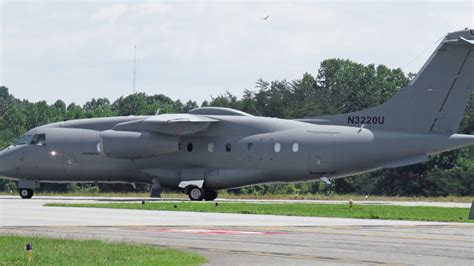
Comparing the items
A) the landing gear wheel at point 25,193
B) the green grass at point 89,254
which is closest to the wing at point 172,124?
the landing gear wheel at point 25,193

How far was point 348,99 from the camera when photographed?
91.6 m

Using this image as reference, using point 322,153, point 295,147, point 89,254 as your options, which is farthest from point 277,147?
point 89,254

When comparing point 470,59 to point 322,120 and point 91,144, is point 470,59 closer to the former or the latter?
point 322,120

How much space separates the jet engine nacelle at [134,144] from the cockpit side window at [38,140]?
427 cm

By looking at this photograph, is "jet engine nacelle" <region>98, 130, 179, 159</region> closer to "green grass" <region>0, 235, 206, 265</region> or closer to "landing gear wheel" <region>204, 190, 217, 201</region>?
"landing gear wheel" <region>204, 190, 217, 201</region>

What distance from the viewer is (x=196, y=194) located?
55.8m

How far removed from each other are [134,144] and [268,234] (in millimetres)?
27467

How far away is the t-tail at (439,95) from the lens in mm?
52312

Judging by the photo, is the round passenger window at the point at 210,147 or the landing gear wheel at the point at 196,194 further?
the round passenger window at the point at 210,147

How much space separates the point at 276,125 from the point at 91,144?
1038 cm

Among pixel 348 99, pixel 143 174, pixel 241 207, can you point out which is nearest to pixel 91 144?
pixel 143 174

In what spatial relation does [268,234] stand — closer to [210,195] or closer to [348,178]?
[210,195]

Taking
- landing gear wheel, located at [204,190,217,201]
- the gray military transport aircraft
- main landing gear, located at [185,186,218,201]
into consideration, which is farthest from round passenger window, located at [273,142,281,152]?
landing gear wheel, located at [204,190,217,201]

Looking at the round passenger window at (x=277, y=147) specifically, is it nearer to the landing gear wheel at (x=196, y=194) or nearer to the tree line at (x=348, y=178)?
the landing gear wheel at (x=196, y=194)
